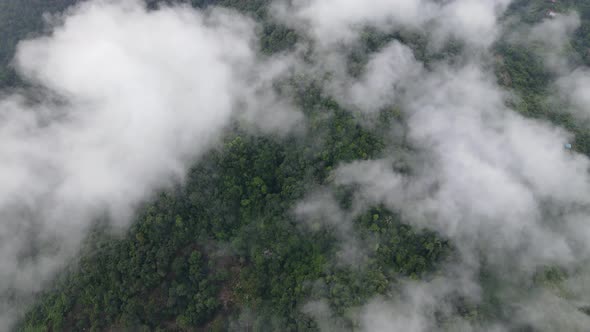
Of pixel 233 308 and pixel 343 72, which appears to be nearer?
pixel 233 308

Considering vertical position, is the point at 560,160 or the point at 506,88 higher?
the point at 506,88

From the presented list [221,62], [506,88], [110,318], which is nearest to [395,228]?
[506,88]

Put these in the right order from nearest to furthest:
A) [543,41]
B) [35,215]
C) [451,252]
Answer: [451,252] < [35,215] < [543,41]

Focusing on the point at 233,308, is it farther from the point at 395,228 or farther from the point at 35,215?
the point at 35,215

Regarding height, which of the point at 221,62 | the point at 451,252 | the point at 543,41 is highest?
the point at 543,41

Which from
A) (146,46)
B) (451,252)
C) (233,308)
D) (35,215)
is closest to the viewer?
(451,252)

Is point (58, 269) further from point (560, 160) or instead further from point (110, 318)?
point (560, 160)
